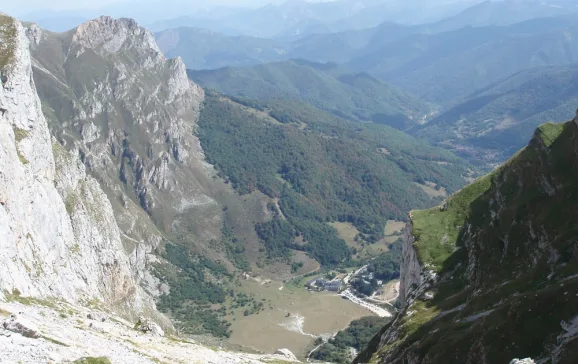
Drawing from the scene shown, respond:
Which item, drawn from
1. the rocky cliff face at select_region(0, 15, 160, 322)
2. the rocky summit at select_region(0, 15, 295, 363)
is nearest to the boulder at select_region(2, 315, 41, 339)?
the rocky summit at select_region(0, 15, 295, 363)

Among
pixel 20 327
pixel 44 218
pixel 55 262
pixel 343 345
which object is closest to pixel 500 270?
pixel 20 327

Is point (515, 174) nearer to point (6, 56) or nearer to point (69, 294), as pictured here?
point (69, 294)

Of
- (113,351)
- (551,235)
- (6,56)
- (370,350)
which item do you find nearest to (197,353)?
(113,351)

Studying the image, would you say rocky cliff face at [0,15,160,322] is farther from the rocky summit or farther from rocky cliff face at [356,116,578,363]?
rocky cliff face at [356,116,578,363]

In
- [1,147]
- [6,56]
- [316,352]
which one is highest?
[6,56]

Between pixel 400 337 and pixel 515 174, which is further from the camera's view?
pixel 515 174

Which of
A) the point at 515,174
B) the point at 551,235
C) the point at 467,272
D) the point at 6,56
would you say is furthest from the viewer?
the point at 6,56

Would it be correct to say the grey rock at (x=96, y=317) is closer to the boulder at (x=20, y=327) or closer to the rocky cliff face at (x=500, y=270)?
the boulder at (x=20, y=327)

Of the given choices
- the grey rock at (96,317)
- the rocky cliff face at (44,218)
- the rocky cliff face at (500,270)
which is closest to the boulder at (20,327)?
the rocky cliff face at (44,218)
